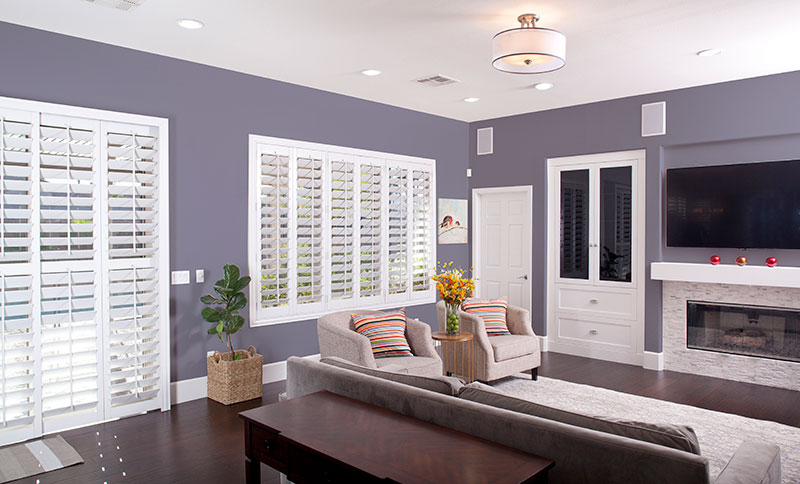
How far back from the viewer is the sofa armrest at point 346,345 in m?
4.18

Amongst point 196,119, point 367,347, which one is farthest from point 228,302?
point 196,119

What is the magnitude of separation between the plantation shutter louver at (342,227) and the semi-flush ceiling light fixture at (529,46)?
95.9 inches

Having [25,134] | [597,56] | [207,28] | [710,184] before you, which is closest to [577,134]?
[710,184]

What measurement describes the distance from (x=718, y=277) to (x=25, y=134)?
5.87 metres

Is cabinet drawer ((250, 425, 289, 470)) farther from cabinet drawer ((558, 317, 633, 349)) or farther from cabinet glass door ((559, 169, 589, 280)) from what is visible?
cabinet glass door ((559, 169, 589, 280))

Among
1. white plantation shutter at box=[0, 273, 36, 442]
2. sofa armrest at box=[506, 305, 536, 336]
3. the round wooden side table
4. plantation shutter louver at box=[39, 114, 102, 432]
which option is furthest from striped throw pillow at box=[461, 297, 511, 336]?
white plantation shutter at box=[0, 273, 36, 442]

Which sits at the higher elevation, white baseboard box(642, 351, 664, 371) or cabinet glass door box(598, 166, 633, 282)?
cabinet glass door box(598, 166, 633, 282)

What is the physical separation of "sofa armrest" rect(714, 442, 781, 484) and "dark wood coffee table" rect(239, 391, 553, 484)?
582 mm

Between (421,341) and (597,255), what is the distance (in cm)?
280

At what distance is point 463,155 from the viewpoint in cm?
750

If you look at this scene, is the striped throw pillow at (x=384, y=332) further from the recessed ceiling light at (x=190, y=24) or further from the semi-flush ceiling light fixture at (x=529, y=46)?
the recessed ceiling light at (x=190, y=24)

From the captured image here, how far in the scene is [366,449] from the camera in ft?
6.35

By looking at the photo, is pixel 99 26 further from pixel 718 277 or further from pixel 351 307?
pixel 718 277

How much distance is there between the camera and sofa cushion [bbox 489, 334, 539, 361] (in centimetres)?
501
